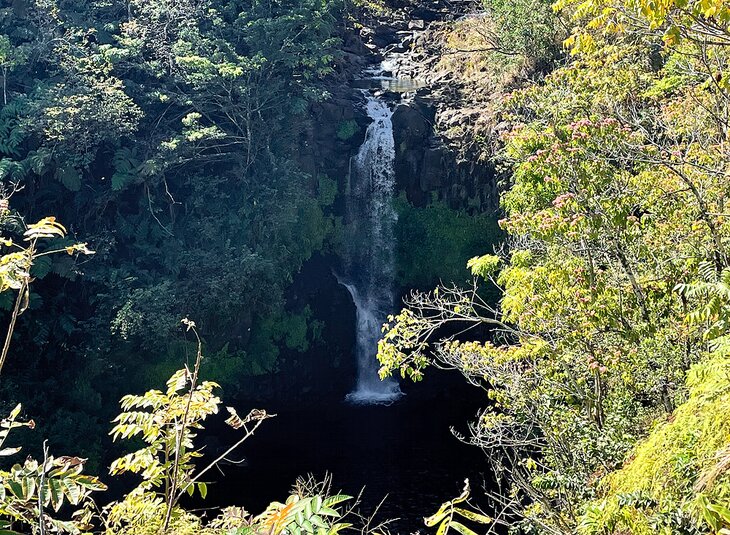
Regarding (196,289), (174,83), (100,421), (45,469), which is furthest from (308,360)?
(45,469)

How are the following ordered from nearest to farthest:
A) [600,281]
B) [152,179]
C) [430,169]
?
[600,281] → [152,179] → [430,169]

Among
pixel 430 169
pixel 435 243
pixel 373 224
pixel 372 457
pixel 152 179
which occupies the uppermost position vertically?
pixel 430 169

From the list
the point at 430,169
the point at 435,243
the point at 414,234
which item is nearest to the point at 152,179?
the point at 414,234

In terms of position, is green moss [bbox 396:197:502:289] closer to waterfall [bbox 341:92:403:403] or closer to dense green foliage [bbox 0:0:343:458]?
waterfall [bbox 341:92:403:403]

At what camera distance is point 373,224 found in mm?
22453

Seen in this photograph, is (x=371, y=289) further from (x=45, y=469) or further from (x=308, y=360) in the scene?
(x=45, y=469)

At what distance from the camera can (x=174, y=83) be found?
18.8 m

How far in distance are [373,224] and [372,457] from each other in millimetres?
8411

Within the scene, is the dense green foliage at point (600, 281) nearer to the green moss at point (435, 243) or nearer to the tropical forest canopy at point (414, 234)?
the tropical forest canopy at point (414, 234)

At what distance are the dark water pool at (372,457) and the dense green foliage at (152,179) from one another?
9.19ft

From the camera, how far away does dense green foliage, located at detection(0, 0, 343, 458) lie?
16.5 meters

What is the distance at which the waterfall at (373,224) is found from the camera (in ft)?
72.4

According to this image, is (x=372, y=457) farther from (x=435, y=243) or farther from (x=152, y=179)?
(x=152, y=179)

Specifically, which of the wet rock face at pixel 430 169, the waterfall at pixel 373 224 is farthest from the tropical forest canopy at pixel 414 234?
the waterfall at pixel 373 224
